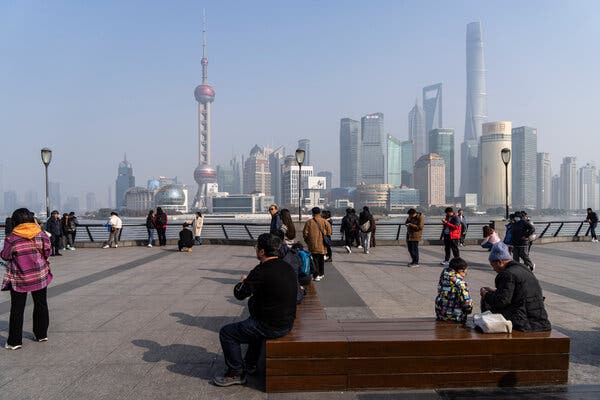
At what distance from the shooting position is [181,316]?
22.6 ft

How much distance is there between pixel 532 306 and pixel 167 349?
402 cm

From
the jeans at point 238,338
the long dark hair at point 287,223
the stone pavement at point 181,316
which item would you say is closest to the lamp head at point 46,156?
the stone pavement at point 181,316

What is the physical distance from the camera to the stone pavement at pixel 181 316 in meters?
4.14

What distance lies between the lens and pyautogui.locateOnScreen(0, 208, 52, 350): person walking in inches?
212

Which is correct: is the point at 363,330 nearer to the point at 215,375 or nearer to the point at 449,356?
the point at 449,356

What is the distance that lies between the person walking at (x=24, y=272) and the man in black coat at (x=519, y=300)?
5.32 m

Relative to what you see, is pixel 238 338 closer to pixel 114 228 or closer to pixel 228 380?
pixel 228 380

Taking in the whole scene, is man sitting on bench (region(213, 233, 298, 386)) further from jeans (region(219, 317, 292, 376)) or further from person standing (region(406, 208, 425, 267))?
person standing (region(406, 208, 425, 267))

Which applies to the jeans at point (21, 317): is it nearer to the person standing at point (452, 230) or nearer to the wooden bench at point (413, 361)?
the wooden bench at point (413, 361)

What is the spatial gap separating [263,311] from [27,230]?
11.2 feet

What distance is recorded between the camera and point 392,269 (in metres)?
12.0

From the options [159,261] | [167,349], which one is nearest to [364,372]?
[167,349]

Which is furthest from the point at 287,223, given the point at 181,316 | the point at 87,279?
the point at 87,279

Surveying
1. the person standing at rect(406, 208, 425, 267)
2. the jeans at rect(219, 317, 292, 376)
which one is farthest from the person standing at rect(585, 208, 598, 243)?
the jeans at rect(219, 317, 292, 376)
